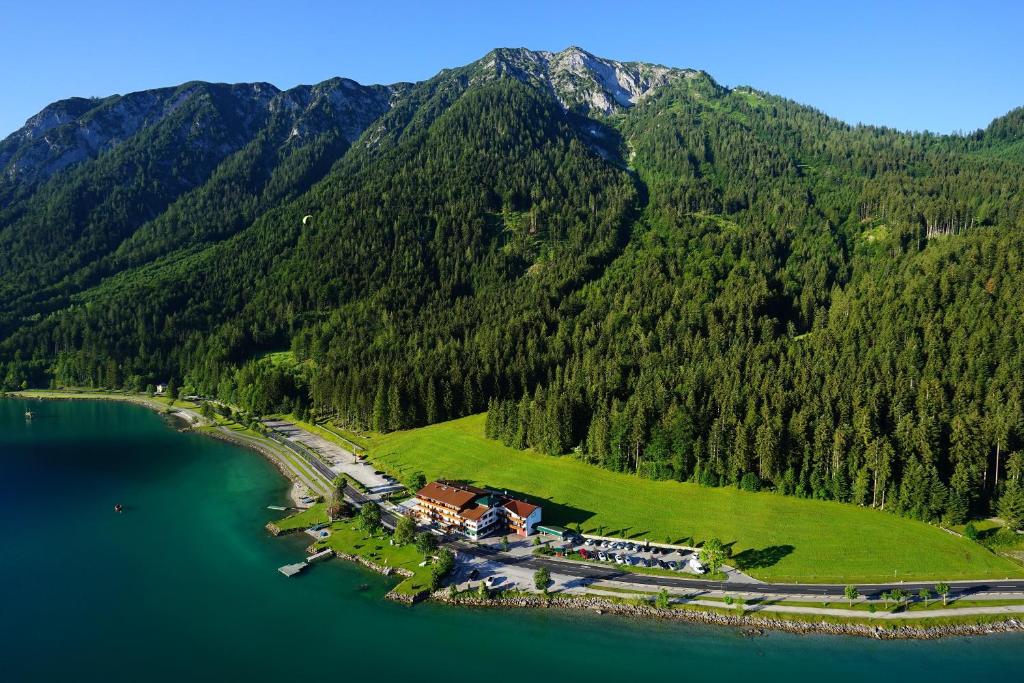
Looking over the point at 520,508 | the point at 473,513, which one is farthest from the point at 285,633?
the point at 520,508

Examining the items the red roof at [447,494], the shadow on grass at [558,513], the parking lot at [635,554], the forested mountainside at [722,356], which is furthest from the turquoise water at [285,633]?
the forested mountainside at [722,356]

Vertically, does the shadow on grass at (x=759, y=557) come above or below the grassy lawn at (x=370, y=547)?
above

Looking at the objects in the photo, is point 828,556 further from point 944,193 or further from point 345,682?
point 944,193

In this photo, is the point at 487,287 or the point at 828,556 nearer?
the point at 828,556

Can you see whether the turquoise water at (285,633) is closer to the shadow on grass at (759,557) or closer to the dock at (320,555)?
the dock at (320,555)

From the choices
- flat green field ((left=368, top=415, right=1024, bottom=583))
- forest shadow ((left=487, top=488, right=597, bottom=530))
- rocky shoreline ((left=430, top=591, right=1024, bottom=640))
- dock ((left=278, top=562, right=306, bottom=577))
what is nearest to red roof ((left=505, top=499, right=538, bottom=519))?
forest shadow ((left=487, top=488, right=597, bottom=530))

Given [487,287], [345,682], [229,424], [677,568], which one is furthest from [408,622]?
[487,287]
